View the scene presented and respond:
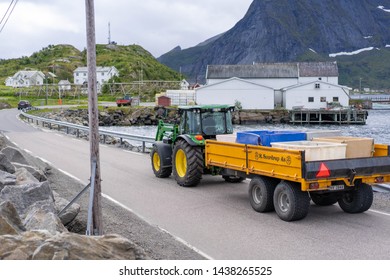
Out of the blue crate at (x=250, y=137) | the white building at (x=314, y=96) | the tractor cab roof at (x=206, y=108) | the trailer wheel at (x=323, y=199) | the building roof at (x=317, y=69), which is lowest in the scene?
the trailer wheel at (x=323, y=199)

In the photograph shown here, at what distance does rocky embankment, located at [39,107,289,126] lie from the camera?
262 feet

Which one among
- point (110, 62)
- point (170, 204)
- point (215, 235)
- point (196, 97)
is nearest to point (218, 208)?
point (170, 204)

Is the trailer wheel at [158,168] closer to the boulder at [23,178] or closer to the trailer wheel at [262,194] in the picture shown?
the trailer wheel at [262,194]

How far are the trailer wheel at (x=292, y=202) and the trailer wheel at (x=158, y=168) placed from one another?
6.34m

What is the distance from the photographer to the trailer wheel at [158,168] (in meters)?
17.4

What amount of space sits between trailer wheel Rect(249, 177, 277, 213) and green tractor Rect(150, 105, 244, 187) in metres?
2.14

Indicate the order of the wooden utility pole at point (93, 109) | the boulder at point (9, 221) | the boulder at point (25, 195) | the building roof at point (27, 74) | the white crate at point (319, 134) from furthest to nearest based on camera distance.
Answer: the building roof at point (27, 74) → the white crate at point (319, 134) → the boulder at point (25, 195) → the wooden utility pole at point (93, 109) → the boulder at point (9, 221)

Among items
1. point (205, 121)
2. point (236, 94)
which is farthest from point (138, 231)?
point (236, 94)

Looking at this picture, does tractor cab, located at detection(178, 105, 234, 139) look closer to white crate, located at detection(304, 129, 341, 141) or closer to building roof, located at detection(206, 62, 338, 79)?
white crate, located at detection(304, 129, 341, 141)

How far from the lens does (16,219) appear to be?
8617 millimetres

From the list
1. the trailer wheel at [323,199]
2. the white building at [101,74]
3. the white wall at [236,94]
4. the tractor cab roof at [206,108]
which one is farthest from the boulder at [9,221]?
the white building at [101,74]

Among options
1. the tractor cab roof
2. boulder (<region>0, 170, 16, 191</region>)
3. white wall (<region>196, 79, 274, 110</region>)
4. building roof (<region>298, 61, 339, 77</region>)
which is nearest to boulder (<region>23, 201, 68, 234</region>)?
boulder (<region>0, 170, 16, 191</region>)

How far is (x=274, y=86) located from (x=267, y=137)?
88414 millimetres
